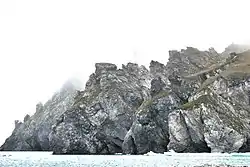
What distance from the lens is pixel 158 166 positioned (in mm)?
116750

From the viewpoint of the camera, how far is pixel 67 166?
417 feet

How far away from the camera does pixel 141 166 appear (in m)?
120

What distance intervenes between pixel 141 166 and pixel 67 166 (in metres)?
22.3

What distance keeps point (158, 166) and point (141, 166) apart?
17.9 ft

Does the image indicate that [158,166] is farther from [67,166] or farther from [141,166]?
[67,166]

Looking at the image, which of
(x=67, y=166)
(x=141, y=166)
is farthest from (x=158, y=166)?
(x=67, y=166)

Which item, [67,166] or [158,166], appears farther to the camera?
[67,166]
